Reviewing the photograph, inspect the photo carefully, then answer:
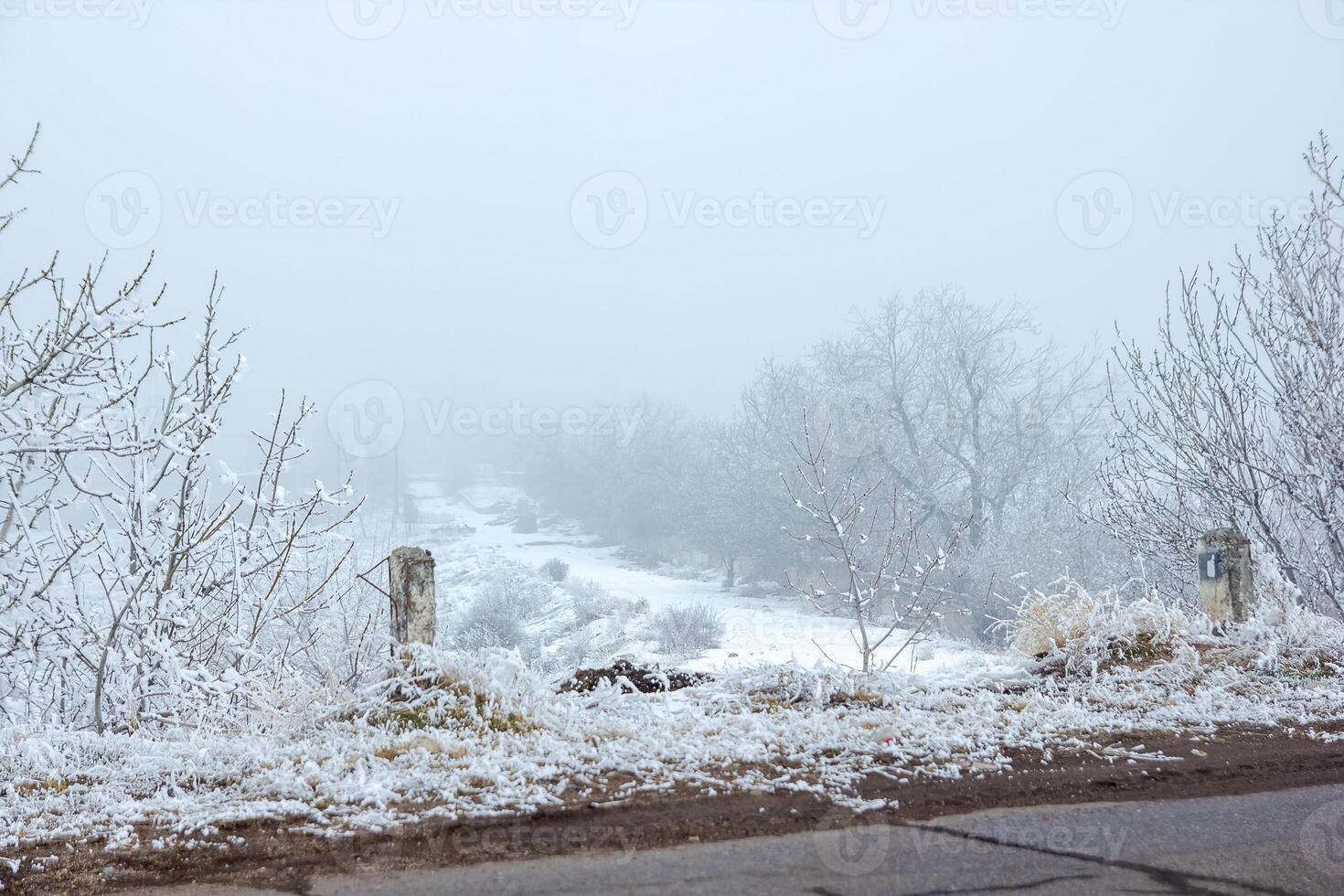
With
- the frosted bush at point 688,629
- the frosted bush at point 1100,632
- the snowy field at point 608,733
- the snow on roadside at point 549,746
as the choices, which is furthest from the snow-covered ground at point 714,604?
the snow on roadside at point 549,746

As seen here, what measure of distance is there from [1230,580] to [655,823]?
20.1ft

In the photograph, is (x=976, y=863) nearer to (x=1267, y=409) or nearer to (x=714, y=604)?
(x=1267, y=409)

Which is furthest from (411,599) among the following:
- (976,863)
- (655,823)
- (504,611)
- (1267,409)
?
(504,611)

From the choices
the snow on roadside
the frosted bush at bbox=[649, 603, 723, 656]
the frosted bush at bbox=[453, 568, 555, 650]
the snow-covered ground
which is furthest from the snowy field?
the frosted bush at bbox=[453, 568, 555, 650]

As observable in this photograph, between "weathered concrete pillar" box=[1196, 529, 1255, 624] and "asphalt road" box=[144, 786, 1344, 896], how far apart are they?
162 inches

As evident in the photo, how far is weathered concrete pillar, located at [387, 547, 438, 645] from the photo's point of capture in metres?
5.32

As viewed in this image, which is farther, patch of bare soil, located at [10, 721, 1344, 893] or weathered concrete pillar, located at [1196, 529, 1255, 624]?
weathered concrete pillar, located at [1196, 529, 1255, 624]

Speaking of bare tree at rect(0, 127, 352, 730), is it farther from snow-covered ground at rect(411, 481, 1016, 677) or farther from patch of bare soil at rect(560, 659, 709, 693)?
snow-covered ground at rect(411, 481, 1016, 677)

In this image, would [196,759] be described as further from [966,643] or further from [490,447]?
[490,447]

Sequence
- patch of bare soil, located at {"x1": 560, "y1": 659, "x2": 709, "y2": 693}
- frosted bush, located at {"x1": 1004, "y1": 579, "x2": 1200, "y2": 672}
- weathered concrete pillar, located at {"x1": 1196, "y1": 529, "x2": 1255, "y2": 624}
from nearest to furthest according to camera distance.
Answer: patch of bare soil, located at {"x1": 560, "y1": 659, "x2": 709, "y2": 693} → frosted bush, located at {"x1": 1004, "y1": 579, "x2": 1200, "y2": 672} → weathered concrete pillar, located at {"x1": 1196, "y1": 529, "x2": 1255, "y2": 624}

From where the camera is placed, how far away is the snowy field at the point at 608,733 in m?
3.63

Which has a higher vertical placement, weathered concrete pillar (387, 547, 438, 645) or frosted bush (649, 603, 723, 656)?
weathered concrete pillar (387, 547, 438, 645)

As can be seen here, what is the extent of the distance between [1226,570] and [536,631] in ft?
111

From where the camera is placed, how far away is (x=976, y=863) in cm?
306
